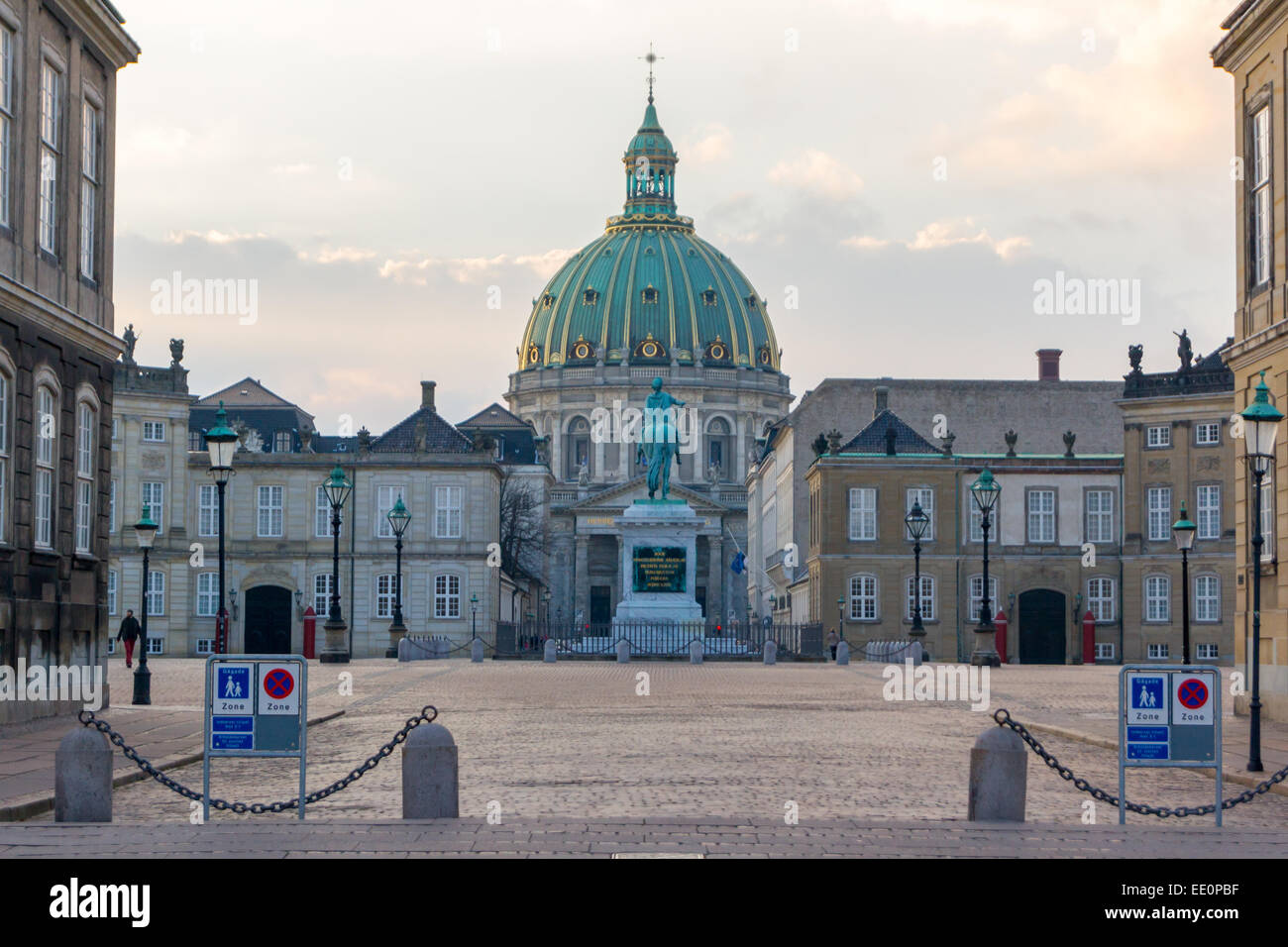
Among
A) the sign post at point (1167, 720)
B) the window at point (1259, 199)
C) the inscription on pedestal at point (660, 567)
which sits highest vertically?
the window at point (1259, 199)

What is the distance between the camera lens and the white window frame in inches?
3265

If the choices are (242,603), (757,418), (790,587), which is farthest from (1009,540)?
(757,418)

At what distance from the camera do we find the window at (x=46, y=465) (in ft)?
82.7

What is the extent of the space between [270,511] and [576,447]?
9040 cm

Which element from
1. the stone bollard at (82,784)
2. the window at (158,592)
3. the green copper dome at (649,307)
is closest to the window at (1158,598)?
the window at (158,592)

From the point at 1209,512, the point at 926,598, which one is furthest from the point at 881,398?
the point at 1209,512

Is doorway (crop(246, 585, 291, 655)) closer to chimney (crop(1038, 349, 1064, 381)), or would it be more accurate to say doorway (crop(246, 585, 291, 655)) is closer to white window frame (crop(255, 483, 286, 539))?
white window frame (crop(255, 483, 286, 539))

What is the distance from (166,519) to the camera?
81375mm

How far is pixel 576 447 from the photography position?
6806 inches

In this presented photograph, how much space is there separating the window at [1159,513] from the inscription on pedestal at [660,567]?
2285cm

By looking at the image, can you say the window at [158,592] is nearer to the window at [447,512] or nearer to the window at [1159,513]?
the window at [447,512]
